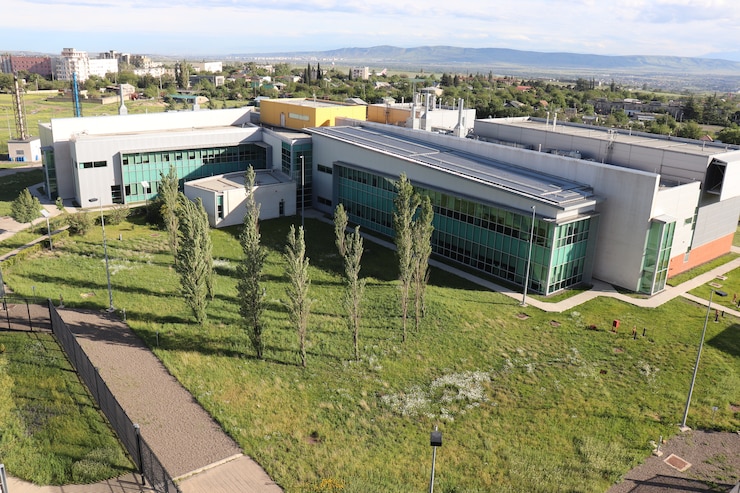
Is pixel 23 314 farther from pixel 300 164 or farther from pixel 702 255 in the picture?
pixel 702 255

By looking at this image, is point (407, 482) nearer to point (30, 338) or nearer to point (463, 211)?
point (30, 338)

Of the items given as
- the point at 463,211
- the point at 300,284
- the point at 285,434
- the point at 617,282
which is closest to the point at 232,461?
the point at 285,434

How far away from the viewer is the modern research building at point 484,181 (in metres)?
44.6

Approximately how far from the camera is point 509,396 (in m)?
30.8

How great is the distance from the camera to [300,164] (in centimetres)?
6544

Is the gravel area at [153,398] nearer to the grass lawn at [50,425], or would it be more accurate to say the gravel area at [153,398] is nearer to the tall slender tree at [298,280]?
the grass lawn at [50,425]

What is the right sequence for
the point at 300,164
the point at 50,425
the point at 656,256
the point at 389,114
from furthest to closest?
the point at 389,114, the point at 300,164, the point at 656,256, the point at 50,425

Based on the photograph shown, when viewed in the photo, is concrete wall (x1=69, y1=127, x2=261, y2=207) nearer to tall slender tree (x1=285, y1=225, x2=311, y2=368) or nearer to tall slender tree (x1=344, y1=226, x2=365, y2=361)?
tall slender tree (x1=344, y1=226, x2=365, y2=361)

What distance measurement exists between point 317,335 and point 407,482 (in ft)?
46.7

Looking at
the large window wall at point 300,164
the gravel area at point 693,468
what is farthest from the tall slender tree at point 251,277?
the large window wall at point 300,164

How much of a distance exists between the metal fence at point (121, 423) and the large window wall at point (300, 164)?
35.5m

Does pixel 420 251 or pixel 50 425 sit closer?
pixel 50 425

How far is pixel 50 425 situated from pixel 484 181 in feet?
114

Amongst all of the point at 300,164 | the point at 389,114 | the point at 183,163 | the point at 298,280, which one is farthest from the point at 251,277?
the point at 389,114
